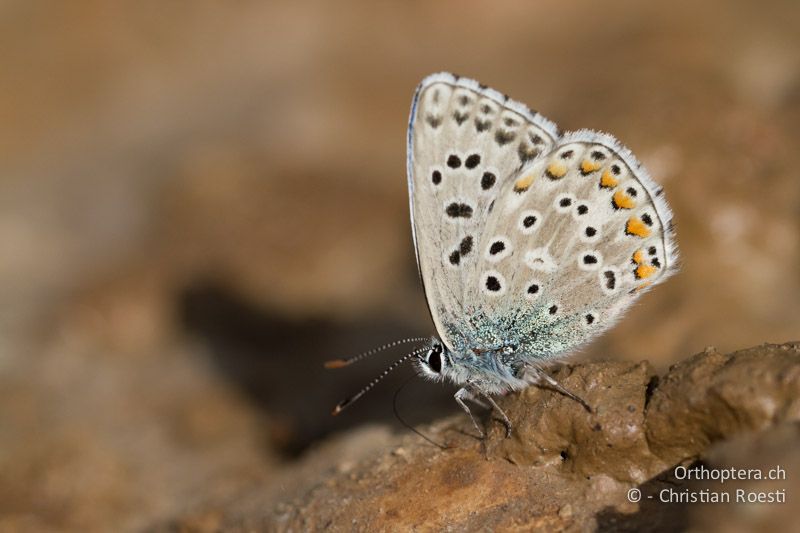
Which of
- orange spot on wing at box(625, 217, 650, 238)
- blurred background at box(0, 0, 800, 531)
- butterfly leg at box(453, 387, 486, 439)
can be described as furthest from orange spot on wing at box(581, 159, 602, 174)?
blurred background at box(0, 0, 800, 531)

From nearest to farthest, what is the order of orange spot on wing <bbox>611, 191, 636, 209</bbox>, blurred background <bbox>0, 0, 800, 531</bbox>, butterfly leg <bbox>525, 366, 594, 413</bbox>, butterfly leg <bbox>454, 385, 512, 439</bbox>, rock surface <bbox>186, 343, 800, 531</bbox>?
rock surface <bbox>186, 343, 800, 531</bbox> < butterfly leg <bbox>525, 366, 594, 413</bbox> < butterfly leg <bbox>454, 385, 512, 439</bbox> < orange spot on wing <bbox>611, 191, 636, 209</bbox> < blurred background <bbox>0, 0, 800, 531</bbox>

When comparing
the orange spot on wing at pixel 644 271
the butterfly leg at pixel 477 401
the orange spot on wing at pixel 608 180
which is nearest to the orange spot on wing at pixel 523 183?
the orange spot on wing at pixel 608 180

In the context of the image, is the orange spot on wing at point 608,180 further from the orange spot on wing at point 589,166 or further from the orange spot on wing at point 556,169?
the orange spot on wing at point 556,169

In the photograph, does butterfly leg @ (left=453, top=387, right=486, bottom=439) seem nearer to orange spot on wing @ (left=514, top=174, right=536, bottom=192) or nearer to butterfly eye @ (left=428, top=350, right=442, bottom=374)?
butterfly eye @ (left=428, top=350, right=442, bottom=374)

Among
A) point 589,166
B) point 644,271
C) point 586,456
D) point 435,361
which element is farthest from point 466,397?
point 589,166

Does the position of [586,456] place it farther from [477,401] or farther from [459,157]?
[459,157]

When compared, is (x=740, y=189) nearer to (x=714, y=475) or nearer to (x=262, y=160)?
(x=714, y=475)
